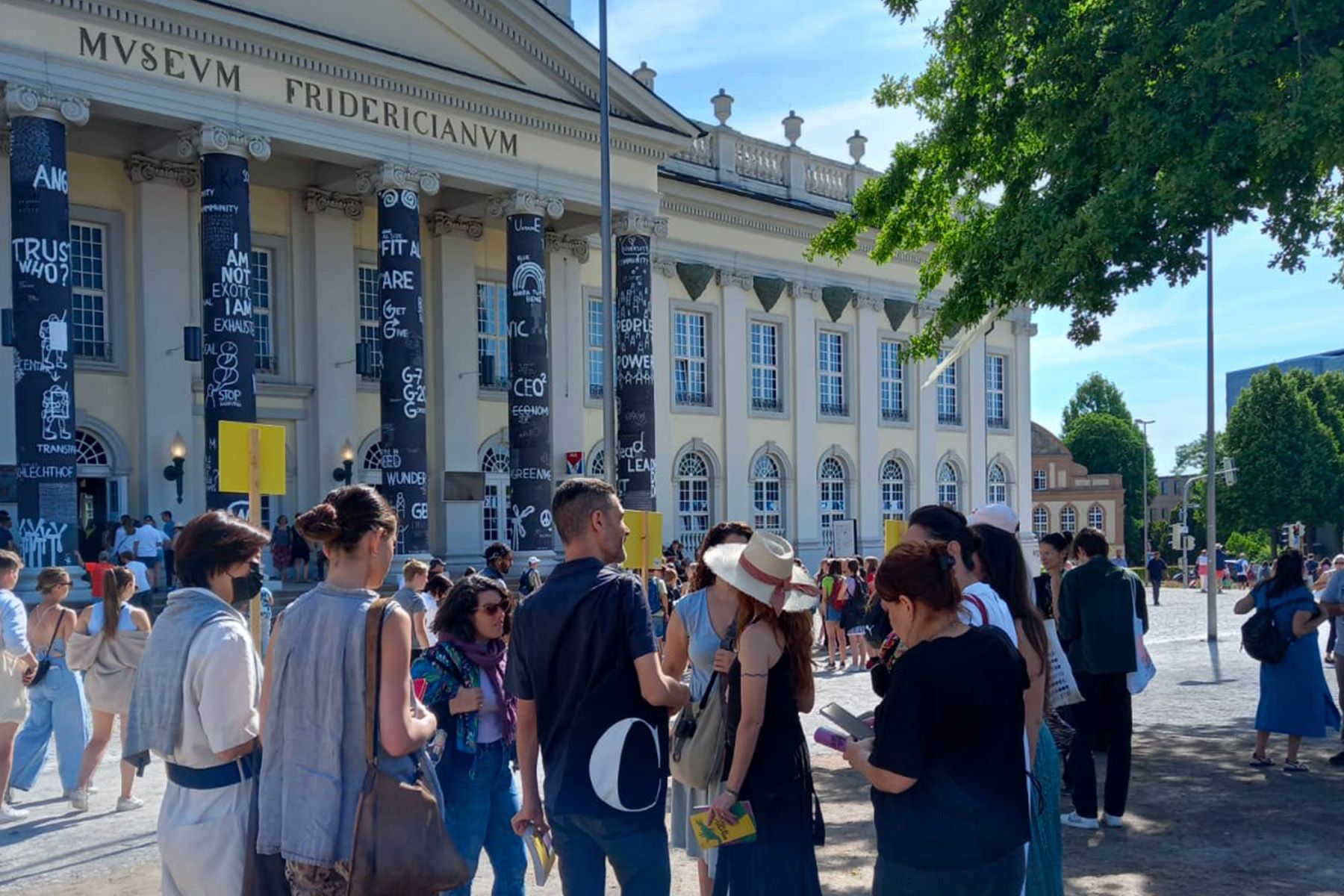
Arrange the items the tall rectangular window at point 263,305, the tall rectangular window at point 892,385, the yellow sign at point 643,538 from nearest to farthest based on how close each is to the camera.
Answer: the yellow sign at point 643,538 → the tall rectangular window at point 263,305 → the tall rectangular window at point 892,385

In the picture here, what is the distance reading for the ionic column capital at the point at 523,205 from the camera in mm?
25172

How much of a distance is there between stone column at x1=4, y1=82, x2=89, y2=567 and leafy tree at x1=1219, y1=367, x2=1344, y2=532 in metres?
61.8

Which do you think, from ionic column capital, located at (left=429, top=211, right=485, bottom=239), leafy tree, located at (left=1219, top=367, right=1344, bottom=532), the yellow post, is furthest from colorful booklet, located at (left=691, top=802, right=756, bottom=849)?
leafy tree, located at (left=1219, top=367, right=1344, bottom=532)

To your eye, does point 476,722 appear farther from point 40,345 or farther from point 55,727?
point 40,345

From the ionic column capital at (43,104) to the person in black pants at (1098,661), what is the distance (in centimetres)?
1681

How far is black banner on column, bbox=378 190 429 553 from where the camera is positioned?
2280cm

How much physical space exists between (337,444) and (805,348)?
1533cm

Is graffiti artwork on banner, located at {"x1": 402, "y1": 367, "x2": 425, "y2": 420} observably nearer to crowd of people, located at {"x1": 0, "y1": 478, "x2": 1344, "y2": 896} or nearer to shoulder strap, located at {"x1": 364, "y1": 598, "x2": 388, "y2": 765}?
crowd of people, located at {"x1": 0, "y1": 478, "x2": 1344, "y2": 896}

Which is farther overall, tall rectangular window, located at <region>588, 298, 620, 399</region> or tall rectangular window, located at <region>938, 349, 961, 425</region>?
tall rectangular window, located at <region>938, 349, 961, 425</region>

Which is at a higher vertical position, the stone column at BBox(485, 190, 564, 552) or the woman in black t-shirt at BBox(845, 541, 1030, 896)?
the stone column at BBox(485, 190, 564, 552)

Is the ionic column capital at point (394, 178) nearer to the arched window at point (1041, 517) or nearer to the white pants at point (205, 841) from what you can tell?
the white pants at point (205, 841)

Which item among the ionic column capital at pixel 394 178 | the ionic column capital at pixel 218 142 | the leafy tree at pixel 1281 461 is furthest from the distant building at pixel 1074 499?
the ionic column capital at pixel 218 142

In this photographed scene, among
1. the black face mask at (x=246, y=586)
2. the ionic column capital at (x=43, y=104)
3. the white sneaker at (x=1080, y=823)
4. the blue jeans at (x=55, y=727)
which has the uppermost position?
the ionic column capital at (x=43, y=104)

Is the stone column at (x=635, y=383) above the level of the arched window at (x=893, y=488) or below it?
above
